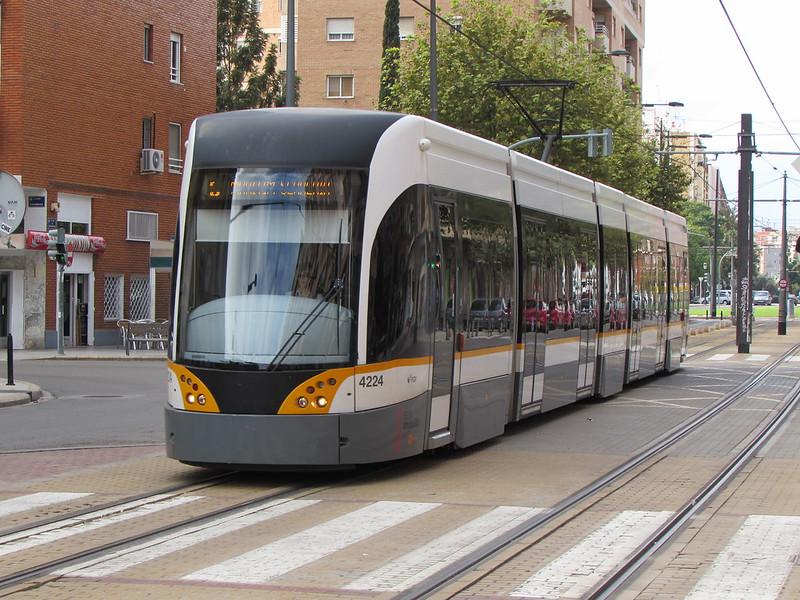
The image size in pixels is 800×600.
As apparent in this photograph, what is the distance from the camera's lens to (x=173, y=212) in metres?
43.8

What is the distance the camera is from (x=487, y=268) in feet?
45.5

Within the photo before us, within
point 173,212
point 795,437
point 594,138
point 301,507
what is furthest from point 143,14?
point 301,507

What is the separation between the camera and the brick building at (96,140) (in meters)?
37.0

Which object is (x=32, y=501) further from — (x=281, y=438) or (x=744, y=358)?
(x=744, y=358)

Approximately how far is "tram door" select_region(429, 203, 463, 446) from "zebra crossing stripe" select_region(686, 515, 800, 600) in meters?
3.47

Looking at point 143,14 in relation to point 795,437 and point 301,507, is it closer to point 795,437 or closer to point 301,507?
point 795,437

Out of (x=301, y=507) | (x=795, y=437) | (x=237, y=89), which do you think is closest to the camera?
(x=301, y=507)

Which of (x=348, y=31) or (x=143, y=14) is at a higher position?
(x=348, y=31)

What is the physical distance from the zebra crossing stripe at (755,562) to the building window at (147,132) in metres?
35.1

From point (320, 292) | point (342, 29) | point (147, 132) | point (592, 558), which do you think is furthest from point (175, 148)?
point (592, 558)

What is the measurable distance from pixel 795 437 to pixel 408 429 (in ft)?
20.8

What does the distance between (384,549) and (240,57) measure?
5595 centimetres

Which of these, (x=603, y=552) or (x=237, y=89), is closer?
(x=603, y=552)

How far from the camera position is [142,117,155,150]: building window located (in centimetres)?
4256
